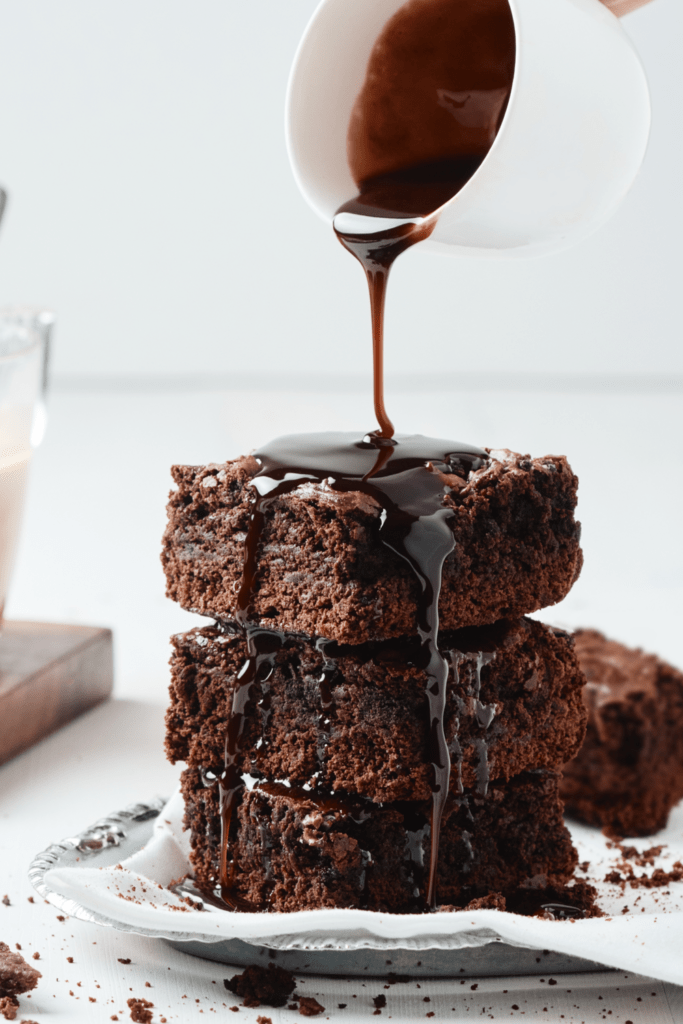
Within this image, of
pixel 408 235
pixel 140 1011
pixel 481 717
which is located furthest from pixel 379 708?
pixel 408 235

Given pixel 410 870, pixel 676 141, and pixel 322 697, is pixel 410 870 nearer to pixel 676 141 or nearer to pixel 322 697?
pixel 322 697

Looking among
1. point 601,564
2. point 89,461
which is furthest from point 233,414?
point 601,564

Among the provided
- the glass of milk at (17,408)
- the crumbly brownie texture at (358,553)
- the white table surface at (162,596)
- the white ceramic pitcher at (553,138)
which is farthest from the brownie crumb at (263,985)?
the glass of milk at (17,408)

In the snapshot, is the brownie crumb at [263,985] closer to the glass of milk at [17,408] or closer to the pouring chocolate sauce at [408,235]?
the pouring chocolate sauce at [408,235]

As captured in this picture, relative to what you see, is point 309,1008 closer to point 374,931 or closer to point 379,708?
point 374,931

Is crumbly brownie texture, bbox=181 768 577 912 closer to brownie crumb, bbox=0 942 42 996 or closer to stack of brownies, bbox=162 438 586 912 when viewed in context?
stack of brownies, bbox=162 438 586 912

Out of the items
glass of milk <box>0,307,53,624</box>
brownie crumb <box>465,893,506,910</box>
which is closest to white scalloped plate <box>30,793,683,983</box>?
brownie crumb <box>465,893,506,910</box>
